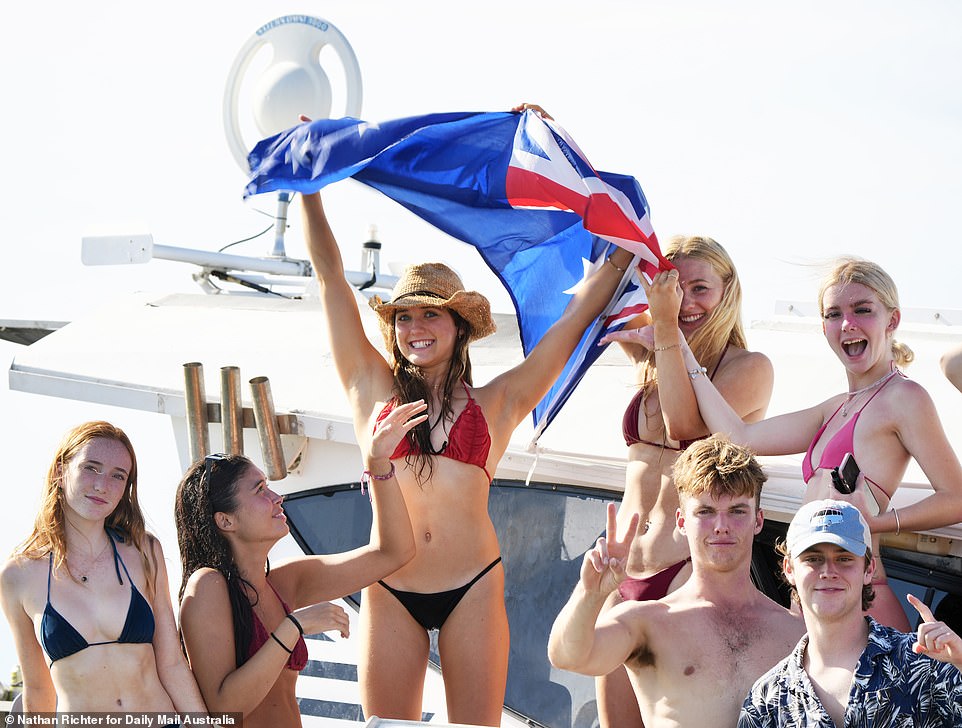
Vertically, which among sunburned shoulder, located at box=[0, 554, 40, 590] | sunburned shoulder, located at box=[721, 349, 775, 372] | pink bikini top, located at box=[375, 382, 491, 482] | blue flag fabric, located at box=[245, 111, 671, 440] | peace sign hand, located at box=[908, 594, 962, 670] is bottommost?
sunburned shoulder, located at box=[0, 554, 40, 590]

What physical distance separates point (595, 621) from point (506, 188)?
6.29 feet

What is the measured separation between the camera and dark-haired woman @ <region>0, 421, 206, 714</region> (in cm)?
295

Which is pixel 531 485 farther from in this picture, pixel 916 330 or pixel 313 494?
pixel 916 330

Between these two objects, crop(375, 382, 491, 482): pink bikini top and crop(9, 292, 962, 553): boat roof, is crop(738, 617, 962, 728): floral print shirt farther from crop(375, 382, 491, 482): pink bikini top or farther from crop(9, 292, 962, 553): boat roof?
crop(375, 382, 491, 482): pink bikini top

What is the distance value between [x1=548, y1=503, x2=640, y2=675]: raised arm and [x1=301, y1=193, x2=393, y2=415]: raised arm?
4.02ft

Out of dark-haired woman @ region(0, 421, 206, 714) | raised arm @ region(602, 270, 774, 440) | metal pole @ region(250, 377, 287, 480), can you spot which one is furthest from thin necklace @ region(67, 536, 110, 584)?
metal pole @ region(250, 377, 287, 480)

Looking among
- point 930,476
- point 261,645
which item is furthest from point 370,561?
point 930,476

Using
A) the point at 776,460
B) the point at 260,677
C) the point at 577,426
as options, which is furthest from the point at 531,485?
the point at 260,677

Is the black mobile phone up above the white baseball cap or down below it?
above

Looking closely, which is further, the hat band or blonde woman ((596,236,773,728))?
the hat band

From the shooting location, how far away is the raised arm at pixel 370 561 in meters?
3.36

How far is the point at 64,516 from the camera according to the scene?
309cm

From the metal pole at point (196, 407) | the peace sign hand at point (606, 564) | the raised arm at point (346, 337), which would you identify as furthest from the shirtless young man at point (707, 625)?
the metal pole at point (196, 407)

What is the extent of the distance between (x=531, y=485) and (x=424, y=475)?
111 centimetres
